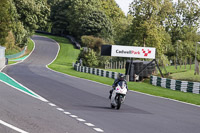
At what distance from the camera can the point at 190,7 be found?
92.2 m

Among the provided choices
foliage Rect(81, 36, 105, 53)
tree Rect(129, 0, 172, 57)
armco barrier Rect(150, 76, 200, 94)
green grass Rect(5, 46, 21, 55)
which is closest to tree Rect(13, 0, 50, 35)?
green grass Rect(5, 46, 21, 55)

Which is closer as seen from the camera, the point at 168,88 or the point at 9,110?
the point at 9,110

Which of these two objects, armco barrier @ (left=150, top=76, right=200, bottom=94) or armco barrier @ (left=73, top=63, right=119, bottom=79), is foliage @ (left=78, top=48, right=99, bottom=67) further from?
armco barrier @ (left=150, top=76, right=200, bottom=94)

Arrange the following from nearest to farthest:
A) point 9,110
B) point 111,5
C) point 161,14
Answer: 1. point 9,110
2. point 161,14
3. point 111,5

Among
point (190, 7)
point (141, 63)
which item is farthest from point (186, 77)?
point (190, 7)

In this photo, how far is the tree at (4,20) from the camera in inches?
2562

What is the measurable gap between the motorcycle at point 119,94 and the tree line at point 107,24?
3468 cm

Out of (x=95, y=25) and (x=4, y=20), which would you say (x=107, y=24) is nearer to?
(x=95, y=25)

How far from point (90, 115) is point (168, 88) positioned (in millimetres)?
19681

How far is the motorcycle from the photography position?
16.0 meters

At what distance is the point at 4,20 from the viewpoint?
217 ft

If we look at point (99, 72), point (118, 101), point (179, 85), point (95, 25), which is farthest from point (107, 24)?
point (118, 101)

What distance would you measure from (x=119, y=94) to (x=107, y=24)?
8655 cm

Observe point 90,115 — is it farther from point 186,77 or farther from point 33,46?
point 33,46
